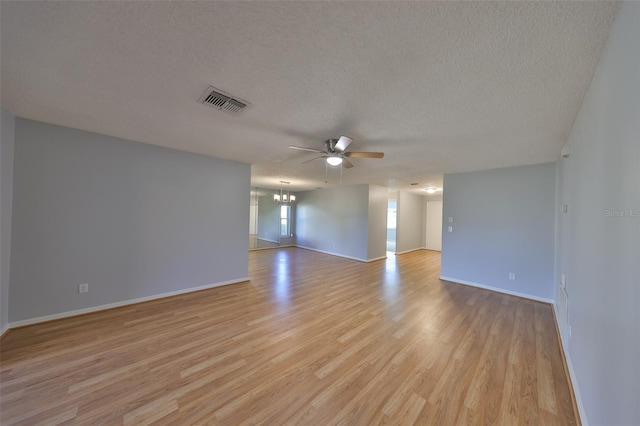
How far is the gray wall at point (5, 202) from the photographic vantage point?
2193mm

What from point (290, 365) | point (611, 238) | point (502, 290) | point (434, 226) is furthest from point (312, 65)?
point (434, 226)

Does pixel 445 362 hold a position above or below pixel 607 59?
below

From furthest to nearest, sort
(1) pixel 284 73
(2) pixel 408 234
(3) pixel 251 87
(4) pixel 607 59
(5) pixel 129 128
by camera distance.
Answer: (2) pixel 408 234 → (5) pixel 129 128 → (3) pixel 251 87 → (1) pixel 284 73 → (4) pixel 607 59

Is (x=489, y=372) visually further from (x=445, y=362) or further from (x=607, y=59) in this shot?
(x=607, y=59)

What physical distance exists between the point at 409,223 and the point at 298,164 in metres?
5.78

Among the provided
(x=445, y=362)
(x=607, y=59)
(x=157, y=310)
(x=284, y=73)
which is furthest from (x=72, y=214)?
(x=607, y=59)

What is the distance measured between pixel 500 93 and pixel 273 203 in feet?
24.3

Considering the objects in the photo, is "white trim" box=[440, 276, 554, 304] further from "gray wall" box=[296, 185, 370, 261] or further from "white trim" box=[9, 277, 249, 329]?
"white trim" box=[9, 277, 249, 329]

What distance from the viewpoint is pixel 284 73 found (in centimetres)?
153

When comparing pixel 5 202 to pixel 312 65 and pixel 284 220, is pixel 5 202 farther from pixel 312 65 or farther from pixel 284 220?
pixel 284 220

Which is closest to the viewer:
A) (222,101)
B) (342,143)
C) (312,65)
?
(312,65)

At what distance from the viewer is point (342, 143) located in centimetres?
243

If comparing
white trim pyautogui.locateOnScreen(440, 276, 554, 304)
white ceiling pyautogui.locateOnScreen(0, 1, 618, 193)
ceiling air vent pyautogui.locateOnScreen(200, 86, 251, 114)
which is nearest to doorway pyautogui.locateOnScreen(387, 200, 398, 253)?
white trim pyautogui.locateOnScreen(440, 276, 554, 304)

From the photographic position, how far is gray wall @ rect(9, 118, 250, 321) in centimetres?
246
